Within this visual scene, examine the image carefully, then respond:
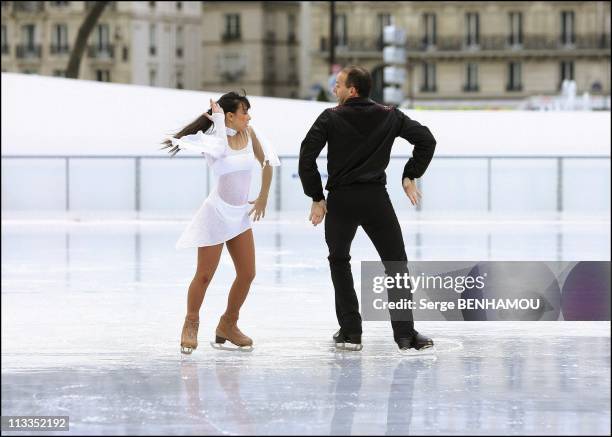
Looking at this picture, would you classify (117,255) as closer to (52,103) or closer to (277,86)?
(52,103)

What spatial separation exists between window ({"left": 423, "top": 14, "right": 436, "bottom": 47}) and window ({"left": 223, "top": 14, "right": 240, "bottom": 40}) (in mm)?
12676

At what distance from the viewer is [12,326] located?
12398mm

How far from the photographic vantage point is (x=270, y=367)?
10141 millimetres

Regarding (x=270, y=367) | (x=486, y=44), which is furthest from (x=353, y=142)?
(x=486, y=44)

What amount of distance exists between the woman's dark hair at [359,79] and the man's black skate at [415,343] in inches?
61.5

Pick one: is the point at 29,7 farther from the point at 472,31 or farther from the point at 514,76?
the point at 514,76

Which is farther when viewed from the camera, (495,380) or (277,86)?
(277,86)

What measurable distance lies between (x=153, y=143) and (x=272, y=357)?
27068mm

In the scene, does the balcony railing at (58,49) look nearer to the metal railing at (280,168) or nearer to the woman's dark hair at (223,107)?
the metal railing at (280,168)

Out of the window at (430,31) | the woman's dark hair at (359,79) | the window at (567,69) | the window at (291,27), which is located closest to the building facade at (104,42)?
the window at (291,27)

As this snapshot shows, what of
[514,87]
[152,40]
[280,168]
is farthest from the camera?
[152,40]

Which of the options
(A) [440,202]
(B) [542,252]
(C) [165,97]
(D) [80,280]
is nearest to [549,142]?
(A) [440,202]

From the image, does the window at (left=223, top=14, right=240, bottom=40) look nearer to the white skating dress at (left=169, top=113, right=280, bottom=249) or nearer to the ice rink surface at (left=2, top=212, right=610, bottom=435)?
the ice rink surface at (left=2, top=212, right=610, bottom=435)

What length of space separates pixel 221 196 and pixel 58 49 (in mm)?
94494
